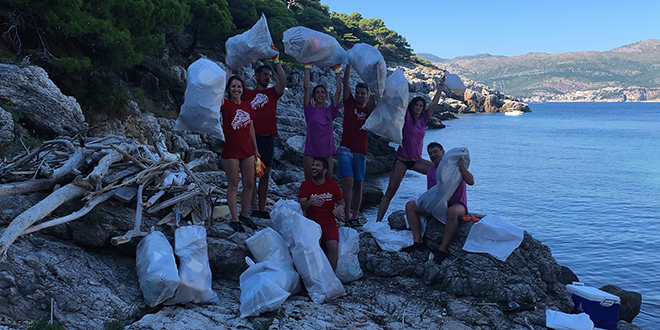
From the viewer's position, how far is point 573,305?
570cm

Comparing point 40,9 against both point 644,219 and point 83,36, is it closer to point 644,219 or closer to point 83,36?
point 83,36

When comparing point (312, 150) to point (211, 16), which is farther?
point (211, 16)

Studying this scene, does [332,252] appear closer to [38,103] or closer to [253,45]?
[253,45]

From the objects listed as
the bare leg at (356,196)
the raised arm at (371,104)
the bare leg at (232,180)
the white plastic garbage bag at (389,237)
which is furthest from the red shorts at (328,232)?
the raised arm at (371,104)

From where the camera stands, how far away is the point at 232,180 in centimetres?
592

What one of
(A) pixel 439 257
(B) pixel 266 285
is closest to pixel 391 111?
(A) pixel 439 257

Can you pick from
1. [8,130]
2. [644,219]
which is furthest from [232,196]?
[644,219]

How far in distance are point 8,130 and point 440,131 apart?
130 feet

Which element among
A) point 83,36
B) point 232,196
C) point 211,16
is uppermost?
point 211,16

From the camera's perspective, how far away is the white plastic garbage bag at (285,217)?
559 cm

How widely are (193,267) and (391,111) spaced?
124 inches

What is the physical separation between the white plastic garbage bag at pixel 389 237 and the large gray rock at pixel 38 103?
214 inches

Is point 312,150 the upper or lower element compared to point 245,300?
upper

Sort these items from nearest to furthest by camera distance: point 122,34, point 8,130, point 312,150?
point 312,150
point 8,130
point 122,34
